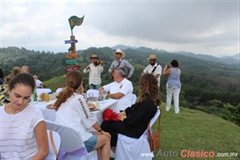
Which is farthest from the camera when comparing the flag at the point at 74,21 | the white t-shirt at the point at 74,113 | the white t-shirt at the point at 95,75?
the white t-shirt at the point at 95,75

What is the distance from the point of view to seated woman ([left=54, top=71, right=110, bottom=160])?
1.81 metres

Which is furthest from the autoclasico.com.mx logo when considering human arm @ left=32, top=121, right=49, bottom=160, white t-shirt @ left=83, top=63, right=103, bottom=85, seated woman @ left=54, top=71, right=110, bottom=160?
white t-shirt @ left=83, top=63, right=103, bottom=85

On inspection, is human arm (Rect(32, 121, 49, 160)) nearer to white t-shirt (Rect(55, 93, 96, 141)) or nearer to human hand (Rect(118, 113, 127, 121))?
white t-shirt (Rect(55, 93, 96, 141))

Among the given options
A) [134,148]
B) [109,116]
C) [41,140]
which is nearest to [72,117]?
[41,140]

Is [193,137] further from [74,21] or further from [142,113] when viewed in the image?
[74,21]

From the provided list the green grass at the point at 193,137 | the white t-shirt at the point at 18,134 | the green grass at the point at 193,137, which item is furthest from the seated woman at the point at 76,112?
the green grass at the point at 193,137

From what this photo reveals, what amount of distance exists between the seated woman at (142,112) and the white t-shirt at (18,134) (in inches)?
48.5

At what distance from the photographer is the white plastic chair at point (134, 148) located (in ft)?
7.17

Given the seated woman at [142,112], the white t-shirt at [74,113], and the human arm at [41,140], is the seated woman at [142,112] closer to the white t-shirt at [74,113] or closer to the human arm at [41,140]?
the white t-shirt at [74,113]

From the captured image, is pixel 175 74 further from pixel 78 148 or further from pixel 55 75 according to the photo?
pixel 55 75

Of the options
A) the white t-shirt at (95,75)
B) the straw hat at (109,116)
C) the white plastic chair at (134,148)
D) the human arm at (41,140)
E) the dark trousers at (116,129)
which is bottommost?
the white plastic chair at (134,148)

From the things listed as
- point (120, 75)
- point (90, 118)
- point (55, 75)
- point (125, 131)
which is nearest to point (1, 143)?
point (90, 118)

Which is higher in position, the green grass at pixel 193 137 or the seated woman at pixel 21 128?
the seated woman at pixel 21 128

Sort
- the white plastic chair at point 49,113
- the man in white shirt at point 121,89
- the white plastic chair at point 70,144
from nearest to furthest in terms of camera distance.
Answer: the white plastic chair at point 70,144
the white plastic chair at point 49,113
the man in white shirt at point 121,89
